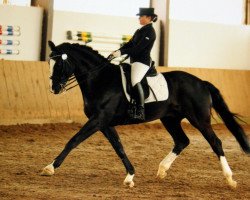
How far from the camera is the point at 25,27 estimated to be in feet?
41.9

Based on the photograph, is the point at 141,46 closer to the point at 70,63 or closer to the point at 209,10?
the point at 70,63

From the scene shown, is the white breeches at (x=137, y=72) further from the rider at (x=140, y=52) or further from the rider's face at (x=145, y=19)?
the rider's face at (x=145, y=19)

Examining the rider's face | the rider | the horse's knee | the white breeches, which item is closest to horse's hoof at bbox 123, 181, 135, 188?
the rider

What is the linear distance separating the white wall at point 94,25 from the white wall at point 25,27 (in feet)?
1.41

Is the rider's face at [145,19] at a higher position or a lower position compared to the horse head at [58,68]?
higher

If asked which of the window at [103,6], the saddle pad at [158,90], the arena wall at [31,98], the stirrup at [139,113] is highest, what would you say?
the window at [103,6]

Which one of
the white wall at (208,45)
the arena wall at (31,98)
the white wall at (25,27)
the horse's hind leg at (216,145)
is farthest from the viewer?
the white wall at (208,45)

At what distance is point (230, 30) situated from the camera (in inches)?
619

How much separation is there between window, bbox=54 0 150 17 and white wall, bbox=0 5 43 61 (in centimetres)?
63

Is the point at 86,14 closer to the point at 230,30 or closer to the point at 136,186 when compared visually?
the point at 230,30

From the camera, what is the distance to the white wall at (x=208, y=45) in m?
14.9

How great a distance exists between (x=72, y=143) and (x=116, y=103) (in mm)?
866

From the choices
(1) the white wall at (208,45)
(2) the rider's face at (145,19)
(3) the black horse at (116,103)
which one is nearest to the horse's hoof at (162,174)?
(3) the black horse at (116,103)

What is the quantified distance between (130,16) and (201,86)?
7.71 metres
